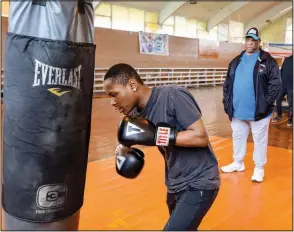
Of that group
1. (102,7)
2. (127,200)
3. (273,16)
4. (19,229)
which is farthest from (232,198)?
(273,16)

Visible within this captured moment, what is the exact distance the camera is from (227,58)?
18406 millimetres

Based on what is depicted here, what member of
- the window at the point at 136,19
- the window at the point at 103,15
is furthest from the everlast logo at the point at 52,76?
the window at the point at 136,19

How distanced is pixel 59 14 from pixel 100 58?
1092cm

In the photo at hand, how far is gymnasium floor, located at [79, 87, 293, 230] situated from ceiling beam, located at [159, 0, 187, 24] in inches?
565

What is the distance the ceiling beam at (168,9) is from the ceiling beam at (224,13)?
3.78 metres

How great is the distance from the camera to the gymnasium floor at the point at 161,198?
282 cm

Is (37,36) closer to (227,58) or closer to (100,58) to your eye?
(100,58)

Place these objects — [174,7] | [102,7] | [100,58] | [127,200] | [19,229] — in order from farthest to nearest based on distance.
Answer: [174,7] < [102,7] < [100,58] < [127,200] < [19,229]

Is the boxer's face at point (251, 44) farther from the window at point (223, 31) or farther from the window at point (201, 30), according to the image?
the window at point (223, 31)

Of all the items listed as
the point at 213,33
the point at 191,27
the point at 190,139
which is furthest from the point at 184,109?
the point at 213,33

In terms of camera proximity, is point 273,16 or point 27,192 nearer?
point 27,192

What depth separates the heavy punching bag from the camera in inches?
52.6

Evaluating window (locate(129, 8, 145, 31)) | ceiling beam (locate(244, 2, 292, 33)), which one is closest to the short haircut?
window (locate(129, 8, 145, 31))

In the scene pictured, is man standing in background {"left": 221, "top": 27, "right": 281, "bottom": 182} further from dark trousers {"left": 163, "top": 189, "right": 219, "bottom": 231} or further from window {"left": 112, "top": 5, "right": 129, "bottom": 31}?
window {"left": 112, "top": 5, "right": 129, "bottom": 31}
